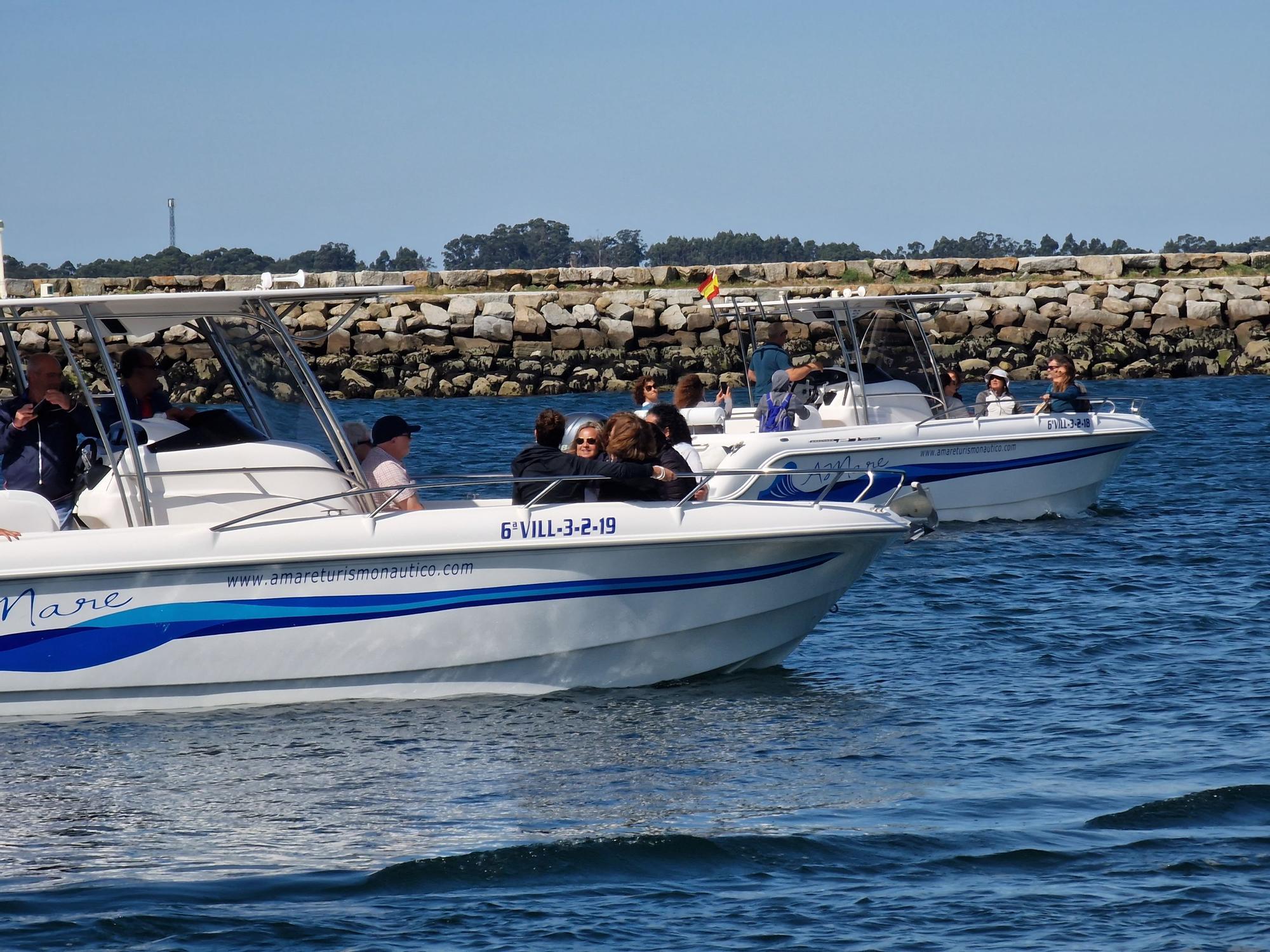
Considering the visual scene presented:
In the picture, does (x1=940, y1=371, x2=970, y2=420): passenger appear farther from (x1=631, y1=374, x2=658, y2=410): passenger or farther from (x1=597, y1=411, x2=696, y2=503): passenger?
(x1=597, y1=411, x2=696, y2=503): passenger

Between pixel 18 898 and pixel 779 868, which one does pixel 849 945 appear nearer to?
pixel 779 868

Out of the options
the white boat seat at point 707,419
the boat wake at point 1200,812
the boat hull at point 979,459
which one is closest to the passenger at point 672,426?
the boat hull at point 979,459

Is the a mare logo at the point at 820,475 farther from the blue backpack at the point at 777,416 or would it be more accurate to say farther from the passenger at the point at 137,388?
the passenger at the point at 137,388

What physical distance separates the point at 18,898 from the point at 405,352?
31.5 m

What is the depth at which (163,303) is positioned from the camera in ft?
25.7

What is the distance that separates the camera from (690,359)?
1439 inches

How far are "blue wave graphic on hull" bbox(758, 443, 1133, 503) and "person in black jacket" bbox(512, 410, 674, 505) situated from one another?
16.2 ft

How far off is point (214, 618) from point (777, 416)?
748 cm

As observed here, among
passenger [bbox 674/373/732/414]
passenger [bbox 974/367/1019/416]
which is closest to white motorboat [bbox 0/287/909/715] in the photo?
passenger [bbox 674/373/732/414]

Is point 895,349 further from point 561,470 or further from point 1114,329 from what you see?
point 1114,329

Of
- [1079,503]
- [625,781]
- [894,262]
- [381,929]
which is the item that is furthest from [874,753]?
[894,262]

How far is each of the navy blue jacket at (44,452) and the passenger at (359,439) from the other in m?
1.35

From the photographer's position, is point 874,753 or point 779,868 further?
point 874,753

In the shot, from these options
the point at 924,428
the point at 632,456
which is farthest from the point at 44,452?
the point at 924,428
